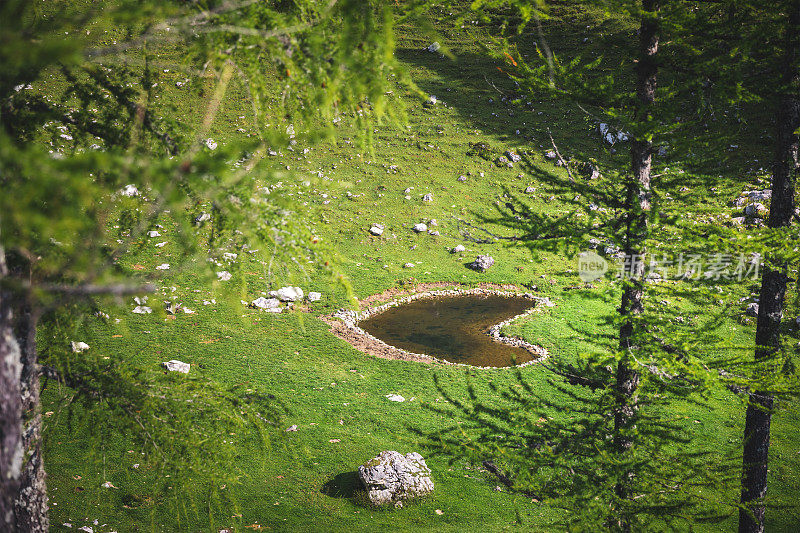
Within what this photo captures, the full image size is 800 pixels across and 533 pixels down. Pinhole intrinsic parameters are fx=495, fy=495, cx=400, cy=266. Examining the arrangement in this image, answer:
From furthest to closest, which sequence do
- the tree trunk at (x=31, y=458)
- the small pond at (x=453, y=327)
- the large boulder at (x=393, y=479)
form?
the small pond at (x=453, y=327) → the large boulder at (x=393, y=479) → the tree trunk at (x=31, y=458)

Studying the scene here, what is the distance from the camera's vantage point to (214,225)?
4.27 meters

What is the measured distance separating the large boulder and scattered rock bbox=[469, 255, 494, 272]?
12193 mm

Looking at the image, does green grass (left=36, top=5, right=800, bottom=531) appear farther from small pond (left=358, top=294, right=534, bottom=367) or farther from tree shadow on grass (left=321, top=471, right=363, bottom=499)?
small pond (left=358, top=294, right=534, bottom=367)

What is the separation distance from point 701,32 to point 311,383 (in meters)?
10.3

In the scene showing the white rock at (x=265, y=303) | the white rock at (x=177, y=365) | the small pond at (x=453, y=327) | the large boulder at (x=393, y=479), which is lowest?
the small pond at (x=453, y=327)

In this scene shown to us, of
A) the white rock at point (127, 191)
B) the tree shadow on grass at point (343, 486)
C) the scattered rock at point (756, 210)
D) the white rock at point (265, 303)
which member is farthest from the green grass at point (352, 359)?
the scattered rock at point (756, 210)

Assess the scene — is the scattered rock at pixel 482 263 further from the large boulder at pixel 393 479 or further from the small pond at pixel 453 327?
the large boulder at pixel 393 479

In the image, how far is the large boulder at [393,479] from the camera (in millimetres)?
8531

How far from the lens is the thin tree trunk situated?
200 inches

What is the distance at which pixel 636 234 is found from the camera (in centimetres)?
516

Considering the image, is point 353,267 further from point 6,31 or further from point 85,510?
point 6,31

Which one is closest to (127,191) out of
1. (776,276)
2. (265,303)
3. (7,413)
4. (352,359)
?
(265,303)

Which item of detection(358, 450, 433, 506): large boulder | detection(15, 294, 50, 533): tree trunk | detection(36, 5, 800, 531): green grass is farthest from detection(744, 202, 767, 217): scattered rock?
detection(15, 294, 50, 533): tree trunk

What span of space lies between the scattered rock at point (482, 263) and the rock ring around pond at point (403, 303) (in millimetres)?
1174
